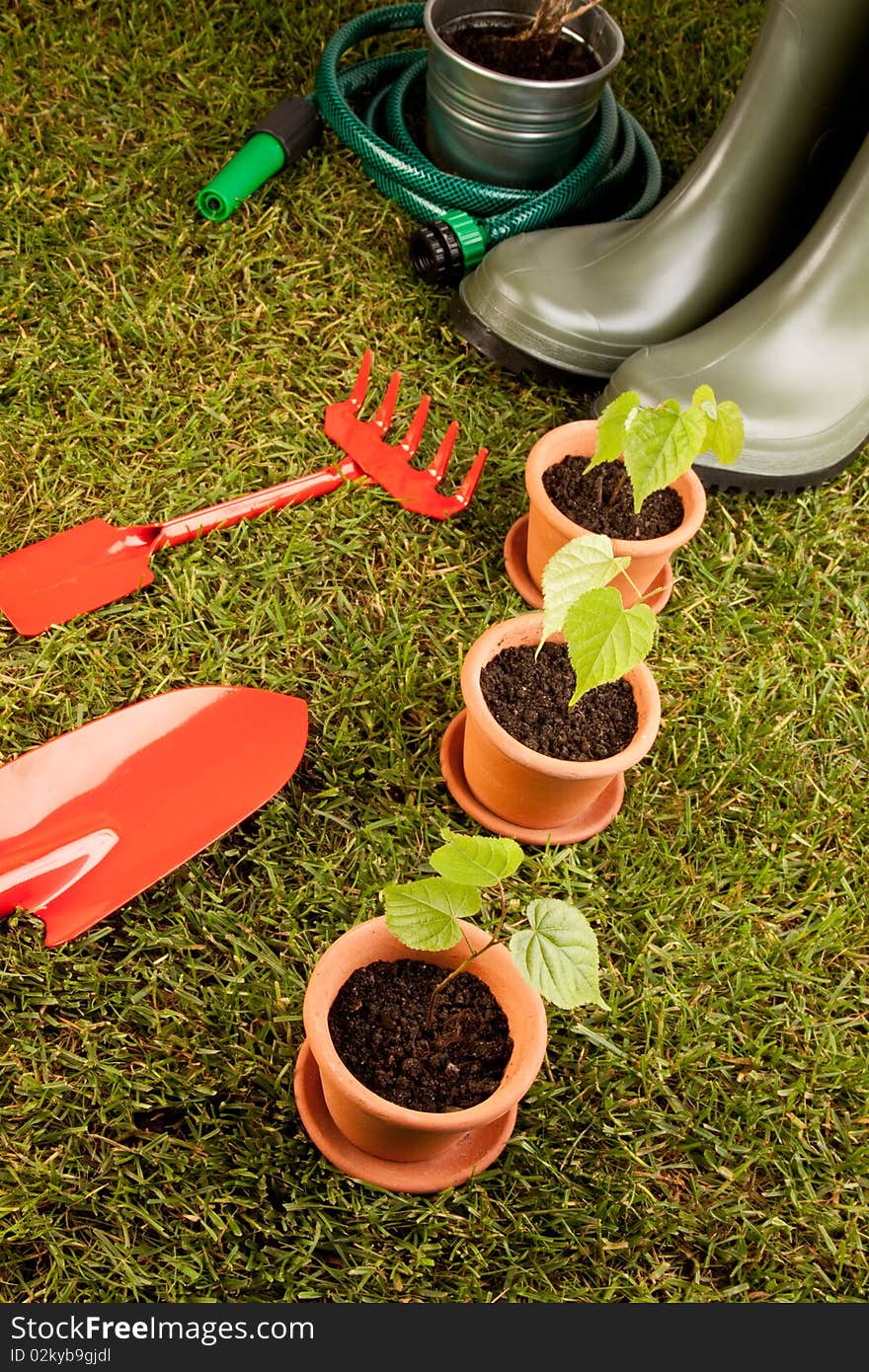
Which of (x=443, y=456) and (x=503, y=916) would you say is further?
(x=443, y=456)

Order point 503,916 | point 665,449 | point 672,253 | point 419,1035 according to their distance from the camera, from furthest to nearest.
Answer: point 672,253 → point 665,449 → point 419,1035 → point 503,916

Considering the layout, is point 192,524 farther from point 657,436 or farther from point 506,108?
point 506,108

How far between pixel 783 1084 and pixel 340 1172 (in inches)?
20.2

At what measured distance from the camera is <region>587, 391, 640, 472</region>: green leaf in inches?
56.4

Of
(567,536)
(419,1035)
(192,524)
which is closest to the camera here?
(419,1035)

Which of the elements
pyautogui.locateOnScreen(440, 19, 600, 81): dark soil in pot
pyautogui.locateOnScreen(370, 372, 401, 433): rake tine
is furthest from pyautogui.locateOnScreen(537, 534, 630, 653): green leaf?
pyautogui.locateOnScreen(440, 19, 600, 81): dark soil in pot

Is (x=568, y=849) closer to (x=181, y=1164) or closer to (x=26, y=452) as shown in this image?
(x=181, y=1164)

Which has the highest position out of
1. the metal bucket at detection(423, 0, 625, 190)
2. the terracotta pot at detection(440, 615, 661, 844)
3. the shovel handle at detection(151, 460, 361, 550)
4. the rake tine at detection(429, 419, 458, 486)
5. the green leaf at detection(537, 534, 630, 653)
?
the metal bucket at detection(423, 0, 625, 190)

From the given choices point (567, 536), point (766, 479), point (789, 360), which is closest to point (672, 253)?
point (789, 360)

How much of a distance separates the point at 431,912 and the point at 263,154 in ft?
5.24

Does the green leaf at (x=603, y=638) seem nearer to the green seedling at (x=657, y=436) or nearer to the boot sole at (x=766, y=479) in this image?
the green seedling at (x=657, y=436)

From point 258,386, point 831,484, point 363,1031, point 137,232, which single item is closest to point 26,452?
point 258,386

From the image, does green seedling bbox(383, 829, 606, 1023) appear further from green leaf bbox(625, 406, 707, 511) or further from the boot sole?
the boot sole

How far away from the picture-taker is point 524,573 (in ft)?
6.00
